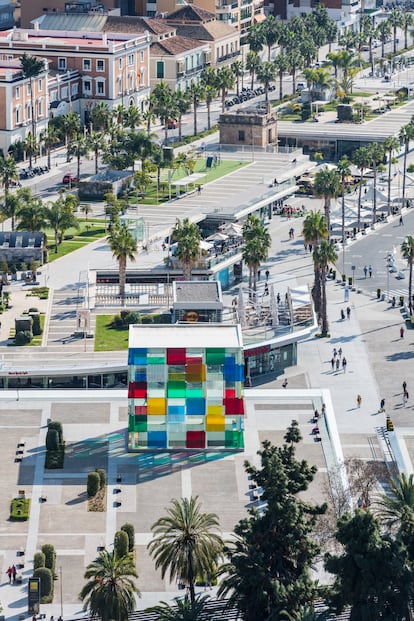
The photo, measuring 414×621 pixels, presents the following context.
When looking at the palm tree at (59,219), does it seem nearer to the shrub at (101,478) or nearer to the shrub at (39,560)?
the shrub at (101,478)

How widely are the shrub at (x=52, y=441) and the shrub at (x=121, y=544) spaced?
51.4ft

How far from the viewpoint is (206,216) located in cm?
19950

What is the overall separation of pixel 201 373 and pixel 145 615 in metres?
25.1

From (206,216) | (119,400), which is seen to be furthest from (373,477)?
(206,216)

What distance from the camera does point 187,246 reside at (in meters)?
172

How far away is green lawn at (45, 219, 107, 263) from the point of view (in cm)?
18735

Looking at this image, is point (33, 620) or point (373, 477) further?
point (373, 477)

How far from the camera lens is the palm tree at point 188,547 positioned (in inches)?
4291

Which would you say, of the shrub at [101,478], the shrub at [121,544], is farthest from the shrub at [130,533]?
the shrub at [101,478]

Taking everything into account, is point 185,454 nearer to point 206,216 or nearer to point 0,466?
point 0,466

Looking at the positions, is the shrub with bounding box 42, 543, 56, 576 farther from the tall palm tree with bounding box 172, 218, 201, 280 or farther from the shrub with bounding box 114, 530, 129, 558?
the tall palm tree with bounding box 172, 218, 201, 280

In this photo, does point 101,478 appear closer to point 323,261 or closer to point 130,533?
point 130,533

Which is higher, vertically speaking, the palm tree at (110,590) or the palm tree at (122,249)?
the palm tree at (122,249)

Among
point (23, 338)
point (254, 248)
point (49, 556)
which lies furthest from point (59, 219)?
point (49, 556)
